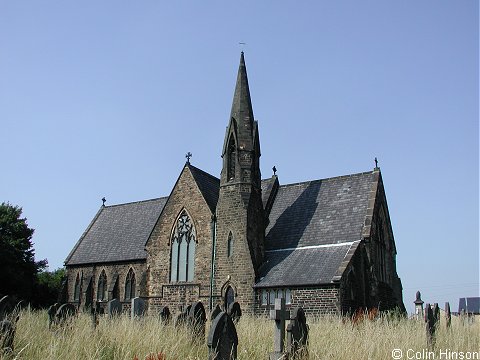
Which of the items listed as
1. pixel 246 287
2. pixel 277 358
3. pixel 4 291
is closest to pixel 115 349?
pixel 277 358

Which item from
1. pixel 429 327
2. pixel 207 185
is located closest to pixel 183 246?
pixel 207 185

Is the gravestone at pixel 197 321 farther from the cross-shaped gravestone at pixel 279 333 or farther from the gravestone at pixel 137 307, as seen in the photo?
the gravestone at pixel 137 307

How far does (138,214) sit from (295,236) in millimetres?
14223

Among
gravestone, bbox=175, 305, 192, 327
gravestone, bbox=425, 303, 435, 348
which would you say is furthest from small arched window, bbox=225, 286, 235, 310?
gravestone, bbox=425, 303, 435, 348

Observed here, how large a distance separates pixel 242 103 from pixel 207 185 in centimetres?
536

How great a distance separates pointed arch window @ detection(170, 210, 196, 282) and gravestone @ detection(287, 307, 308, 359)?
58.2 feet

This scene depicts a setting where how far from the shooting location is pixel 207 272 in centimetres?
2670

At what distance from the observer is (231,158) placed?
1111 inches

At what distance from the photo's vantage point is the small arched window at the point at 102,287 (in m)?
33.1

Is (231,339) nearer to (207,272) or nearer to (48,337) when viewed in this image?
A: (48,337)

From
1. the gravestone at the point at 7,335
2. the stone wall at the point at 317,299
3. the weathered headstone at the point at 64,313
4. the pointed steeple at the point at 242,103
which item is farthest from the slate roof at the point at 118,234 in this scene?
the gravestone at the point at 7,335

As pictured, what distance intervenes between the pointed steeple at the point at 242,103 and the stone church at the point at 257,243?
6 cm

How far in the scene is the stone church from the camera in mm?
23922

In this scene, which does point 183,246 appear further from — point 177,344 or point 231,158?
point 177,344
